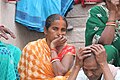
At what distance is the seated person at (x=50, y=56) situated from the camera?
4836mm

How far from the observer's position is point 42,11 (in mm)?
7102

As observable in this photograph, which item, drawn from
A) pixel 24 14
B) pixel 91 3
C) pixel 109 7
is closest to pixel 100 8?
pixel 109 7

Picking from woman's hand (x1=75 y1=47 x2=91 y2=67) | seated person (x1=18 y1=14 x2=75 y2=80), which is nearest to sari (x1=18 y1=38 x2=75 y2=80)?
seated person (x1=18 y1=14 x2=75 y2=80)

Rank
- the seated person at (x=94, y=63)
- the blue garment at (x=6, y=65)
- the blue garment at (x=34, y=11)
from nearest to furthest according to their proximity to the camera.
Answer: the seated person at (x=94, y=63), the blue garment at (x=6, y=65), the blue garment at (x=34, y=11)

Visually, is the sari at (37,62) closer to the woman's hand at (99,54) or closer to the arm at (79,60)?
the arm at (79,60)

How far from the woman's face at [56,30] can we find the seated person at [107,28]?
0.27 metres

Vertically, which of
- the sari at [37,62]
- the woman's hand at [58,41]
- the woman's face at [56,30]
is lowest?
the sari at [37,62]

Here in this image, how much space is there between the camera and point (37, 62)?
503 cm

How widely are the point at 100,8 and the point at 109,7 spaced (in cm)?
29

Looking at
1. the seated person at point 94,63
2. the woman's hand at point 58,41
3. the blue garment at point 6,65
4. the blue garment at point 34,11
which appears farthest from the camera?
the blue garment at point 34,11

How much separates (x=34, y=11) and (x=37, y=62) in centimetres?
204

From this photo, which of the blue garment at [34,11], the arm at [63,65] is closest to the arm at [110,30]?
the arm at [63,65]

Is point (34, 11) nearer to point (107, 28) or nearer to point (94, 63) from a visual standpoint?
point (107, 28)

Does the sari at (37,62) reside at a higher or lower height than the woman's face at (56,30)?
lower
